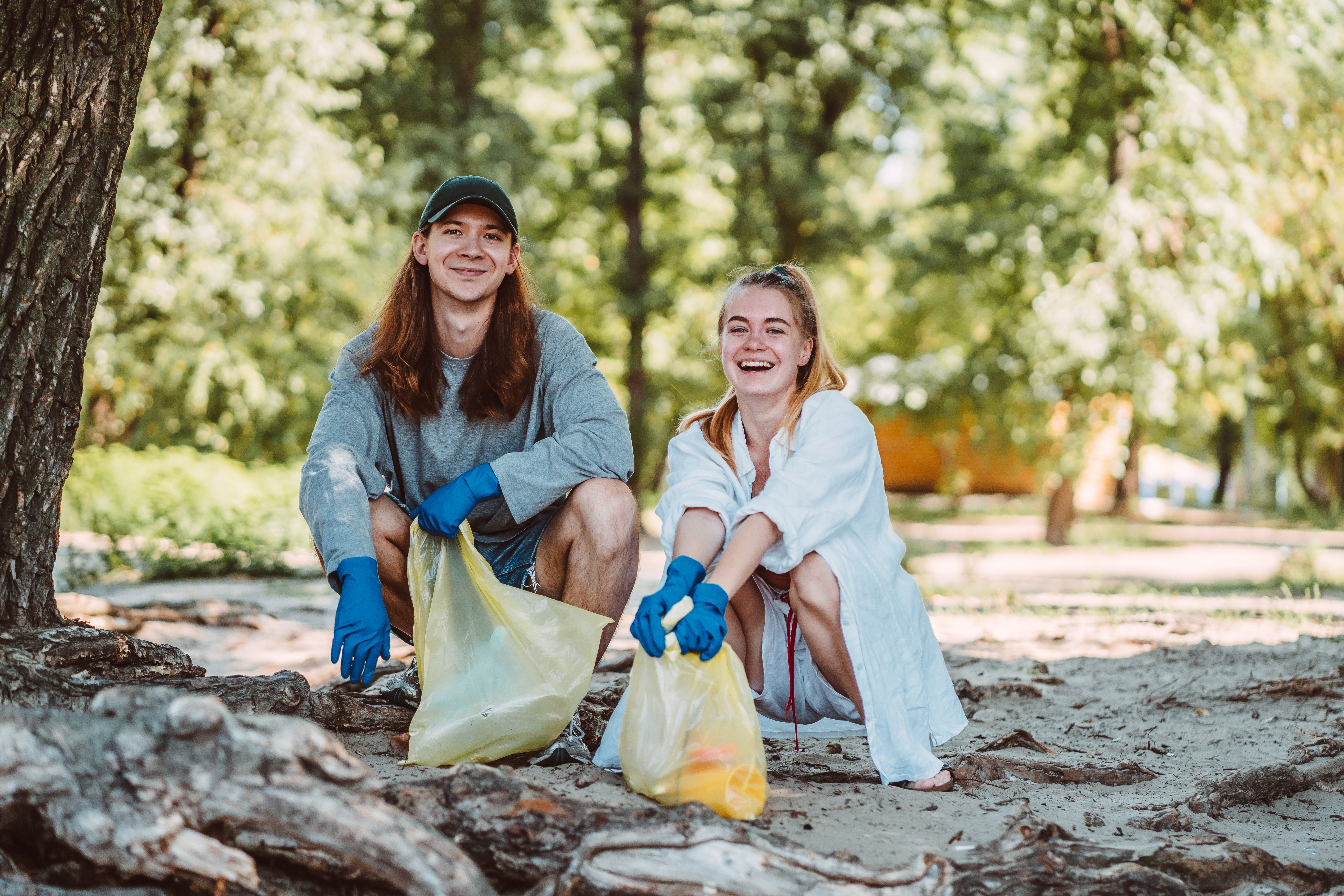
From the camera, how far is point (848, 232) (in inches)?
560

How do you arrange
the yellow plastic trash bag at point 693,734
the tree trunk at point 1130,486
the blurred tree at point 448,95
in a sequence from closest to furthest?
1. the yellow plastic trash bag at point 693,734
2. the blurred tree at point 448,95
3. the tree trunk at point 1130,486

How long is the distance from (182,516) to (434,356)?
17.9 ft

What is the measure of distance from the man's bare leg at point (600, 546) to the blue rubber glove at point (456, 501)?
24 cm

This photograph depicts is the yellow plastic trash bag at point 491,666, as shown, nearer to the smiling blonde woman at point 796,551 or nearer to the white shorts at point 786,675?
the smiling blonde woman at point 796,551

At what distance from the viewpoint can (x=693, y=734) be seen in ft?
7.29

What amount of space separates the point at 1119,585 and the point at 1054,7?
23.7ft

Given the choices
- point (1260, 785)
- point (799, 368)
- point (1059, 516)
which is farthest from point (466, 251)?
point (1059, 516)

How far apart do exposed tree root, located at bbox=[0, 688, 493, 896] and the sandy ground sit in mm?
577

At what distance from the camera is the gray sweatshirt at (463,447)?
8.83 ft

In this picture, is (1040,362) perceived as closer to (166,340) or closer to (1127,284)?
(1127,284)

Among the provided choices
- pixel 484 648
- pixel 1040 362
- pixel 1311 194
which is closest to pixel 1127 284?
pixel 1040 362

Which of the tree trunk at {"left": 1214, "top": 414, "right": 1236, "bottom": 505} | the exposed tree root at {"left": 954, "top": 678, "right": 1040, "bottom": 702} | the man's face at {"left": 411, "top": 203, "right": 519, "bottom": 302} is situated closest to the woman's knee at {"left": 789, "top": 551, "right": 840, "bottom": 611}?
the man's face at {"left": 411, "top": 203, "right": 519, "bottom": 302}

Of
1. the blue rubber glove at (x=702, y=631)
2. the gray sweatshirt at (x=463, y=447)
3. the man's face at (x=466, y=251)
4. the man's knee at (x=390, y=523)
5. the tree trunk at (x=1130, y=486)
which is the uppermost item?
the man's face at (x=466, y=251)

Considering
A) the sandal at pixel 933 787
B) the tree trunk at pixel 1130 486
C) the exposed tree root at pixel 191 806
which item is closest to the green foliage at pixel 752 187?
the tree trunk at pixel 1130 486
